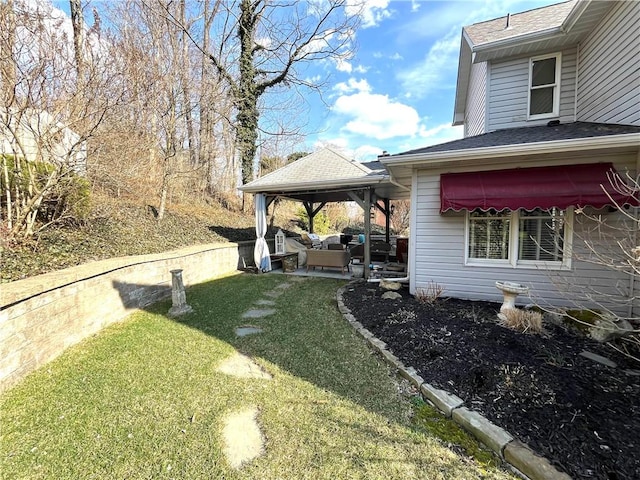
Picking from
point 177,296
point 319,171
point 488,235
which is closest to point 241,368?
point 177,296

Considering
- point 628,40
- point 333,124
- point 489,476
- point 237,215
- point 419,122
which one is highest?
point 419,122

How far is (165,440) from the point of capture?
242 centimetres

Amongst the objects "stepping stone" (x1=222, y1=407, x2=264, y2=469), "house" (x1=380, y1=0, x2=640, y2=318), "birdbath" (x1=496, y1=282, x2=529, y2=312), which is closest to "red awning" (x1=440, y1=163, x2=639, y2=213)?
"house" (x1=380, y1=0, x2=640, y2=318)

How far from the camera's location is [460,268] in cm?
607

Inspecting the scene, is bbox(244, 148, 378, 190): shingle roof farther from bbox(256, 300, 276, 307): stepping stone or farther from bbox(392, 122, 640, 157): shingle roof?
bbox(256, 300, 276, 307): stepping stone

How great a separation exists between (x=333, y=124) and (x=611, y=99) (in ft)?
39.9

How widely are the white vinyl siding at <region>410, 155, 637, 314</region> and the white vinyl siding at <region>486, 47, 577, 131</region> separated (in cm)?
231

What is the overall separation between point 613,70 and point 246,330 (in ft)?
26.0

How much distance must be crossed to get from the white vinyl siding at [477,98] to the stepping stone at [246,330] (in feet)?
24.7

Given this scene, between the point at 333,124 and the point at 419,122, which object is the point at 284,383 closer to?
the point at 333,124

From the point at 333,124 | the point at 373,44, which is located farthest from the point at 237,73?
the point at 373,44

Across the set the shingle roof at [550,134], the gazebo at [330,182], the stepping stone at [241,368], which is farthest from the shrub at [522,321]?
the gazebo at [330,182]

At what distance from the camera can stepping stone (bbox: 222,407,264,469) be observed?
7.42 feet

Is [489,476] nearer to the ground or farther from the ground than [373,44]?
nearer to the ground
